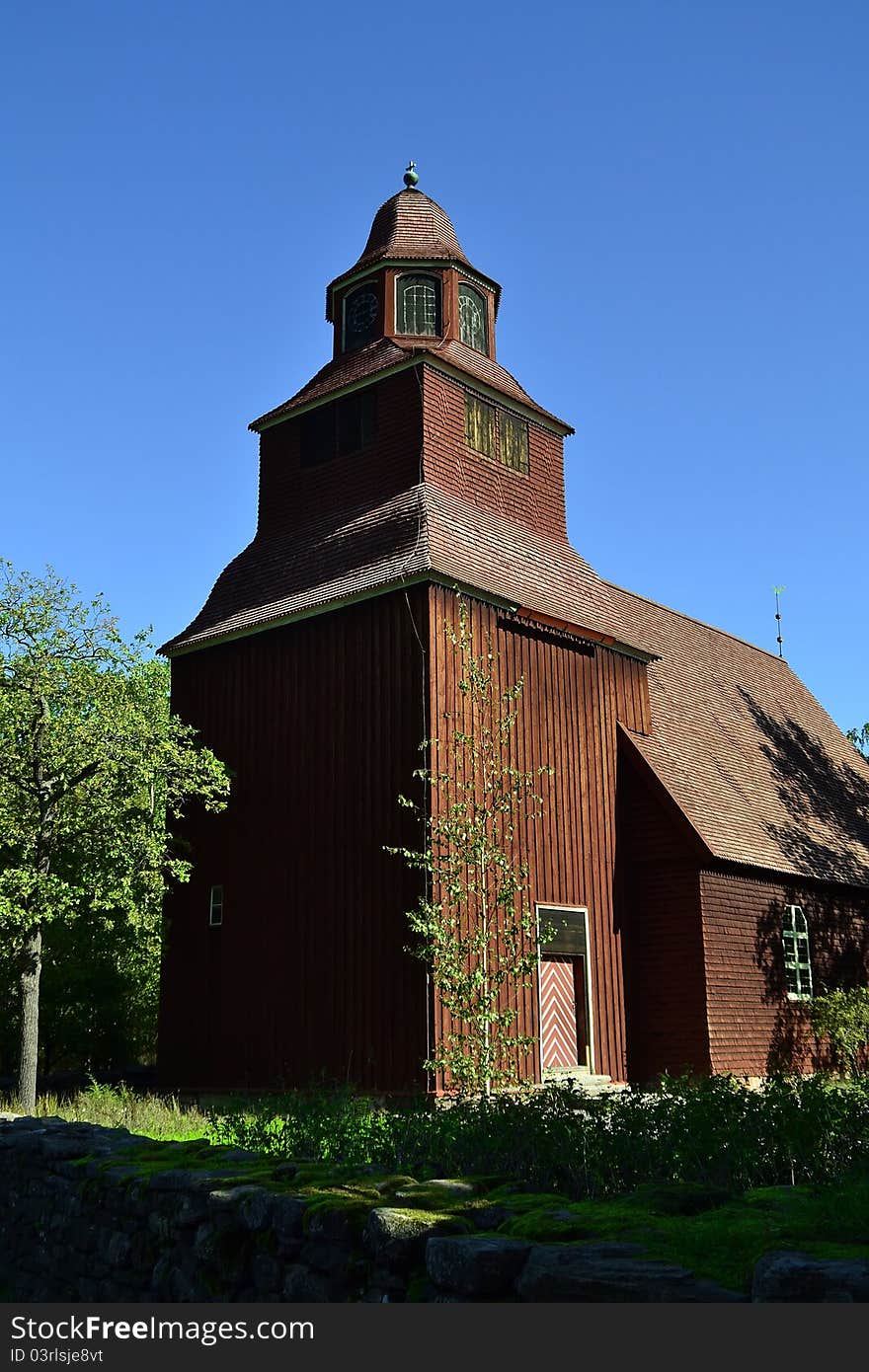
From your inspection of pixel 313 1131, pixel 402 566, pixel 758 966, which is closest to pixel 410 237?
pixel 402 566

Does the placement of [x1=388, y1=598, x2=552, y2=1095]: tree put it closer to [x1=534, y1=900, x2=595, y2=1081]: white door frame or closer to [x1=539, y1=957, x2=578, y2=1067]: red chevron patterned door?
[x1=534, y1=900, x2=595, y2=1081]: white door frame

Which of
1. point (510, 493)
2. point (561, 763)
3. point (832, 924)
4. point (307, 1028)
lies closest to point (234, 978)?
point (307, 1028)

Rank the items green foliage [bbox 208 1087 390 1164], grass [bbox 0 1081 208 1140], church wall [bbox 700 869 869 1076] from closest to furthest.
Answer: green foliage [bbox 208 1087 390 1164]
grass [bbox 0 1081 208 1140]
church wall [bbox 700 869 869 1076]

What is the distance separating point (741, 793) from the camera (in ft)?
81.9

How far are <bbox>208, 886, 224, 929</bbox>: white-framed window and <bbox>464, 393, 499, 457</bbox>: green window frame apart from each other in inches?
370

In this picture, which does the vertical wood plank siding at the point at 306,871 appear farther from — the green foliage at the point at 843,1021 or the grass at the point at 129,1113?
the green foliage at the point at 843,1021

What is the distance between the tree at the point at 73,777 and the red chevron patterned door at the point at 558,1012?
6.35 metres

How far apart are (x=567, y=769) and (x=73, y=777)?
8.24 m

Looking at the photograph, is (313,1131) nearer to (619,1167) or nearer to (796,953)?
(619,1167)

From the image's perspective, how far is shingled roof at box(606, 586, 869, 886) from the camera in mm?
23281

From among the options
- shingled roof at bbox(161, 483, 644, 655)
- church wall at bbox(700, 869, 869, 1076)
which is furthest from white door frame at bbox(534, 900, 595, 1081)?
shingled roof at bbox(161, 483, 644, 655)

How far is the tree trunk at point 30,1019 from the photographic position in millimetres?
17719

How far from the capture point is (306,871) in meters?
20.1

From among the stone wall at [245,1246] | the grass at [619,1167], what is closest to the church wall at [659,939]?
the grass at [619,1167]
